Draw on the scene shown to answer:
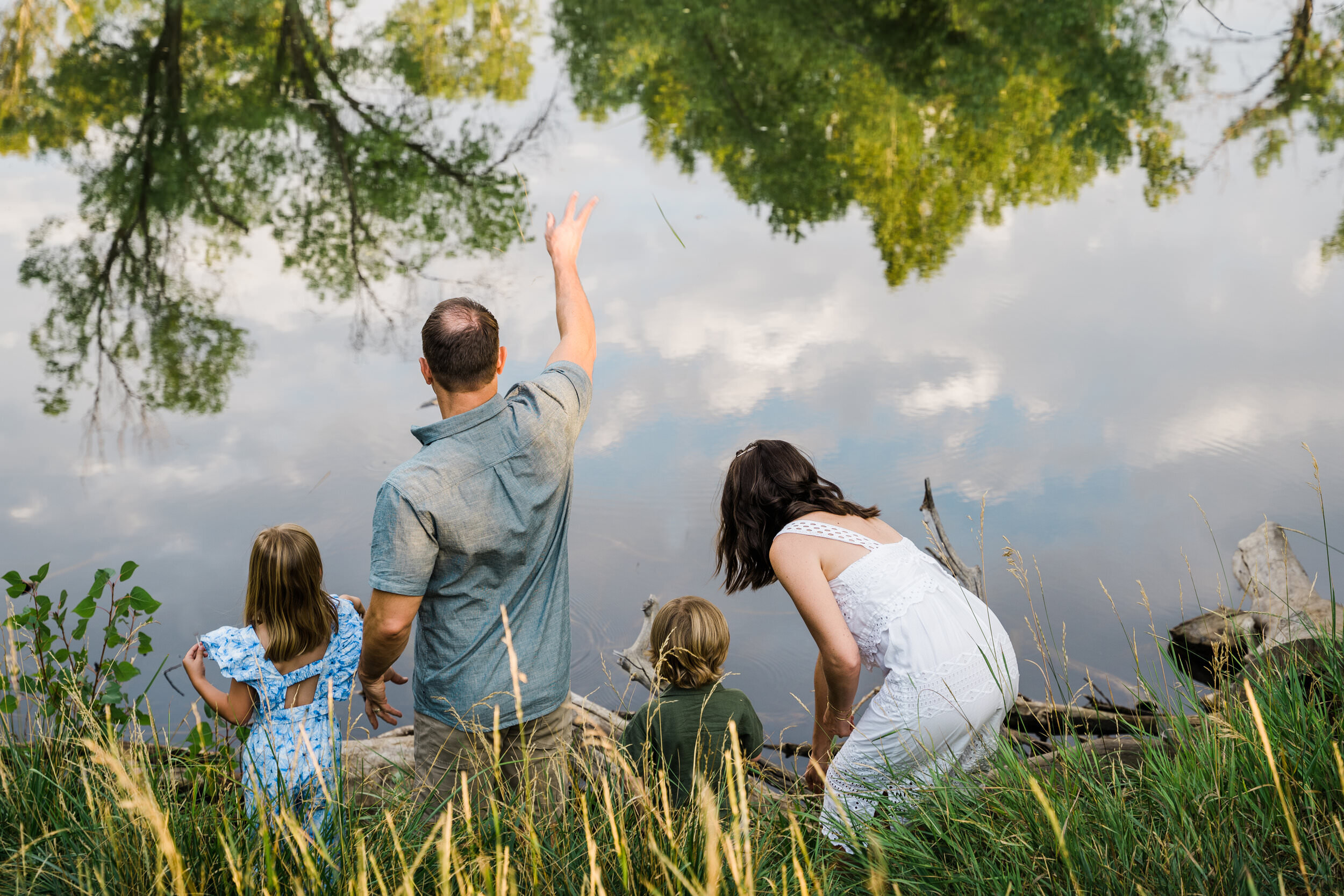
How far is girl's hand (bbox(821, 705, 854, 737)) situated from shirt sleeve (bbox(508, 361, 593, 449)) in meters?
1.11

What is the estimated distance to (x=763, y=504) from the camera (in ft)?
9.17

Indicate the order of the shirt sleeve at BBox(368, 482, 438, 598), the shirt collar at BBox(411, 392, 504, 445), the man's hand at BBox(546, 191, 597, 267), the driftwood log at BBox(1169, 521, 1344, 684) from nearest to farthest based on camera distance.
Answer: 1. the shirt sleeve at BBox(368, 482, 438, 598)
2. the shirt collar at BBox(411, 392, 504, 445)
3. the man's hand at BBox(546, 191, 597, 267)
4. the driftwood log at BBox(1169, 521, 1344, 684)

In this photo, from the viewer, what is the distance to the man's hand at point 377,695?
2.69m

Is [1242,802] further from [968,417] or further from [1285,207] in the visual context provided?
[1285,207]

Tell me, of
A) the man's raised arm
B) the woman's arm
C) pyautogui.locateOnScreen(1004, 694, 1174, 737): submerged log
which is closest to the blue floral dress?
the man's raised arm

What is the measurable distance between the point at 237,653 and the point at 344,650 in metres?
0.32

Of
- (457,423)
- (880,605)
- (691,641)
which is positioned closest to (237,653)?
(457,423)

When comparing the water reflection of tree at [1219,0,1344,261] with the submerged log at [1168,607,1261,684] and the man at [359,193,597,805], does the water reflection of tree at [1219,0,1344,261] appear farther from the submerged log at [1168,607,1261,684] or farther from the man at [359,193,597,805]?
the man at [359,193,597,805]

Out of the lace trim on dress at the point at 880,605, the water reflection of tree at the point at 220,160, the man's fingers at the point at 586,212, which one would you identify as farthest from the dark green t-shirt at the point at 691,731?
the water reflection of tree at the point at 220,160

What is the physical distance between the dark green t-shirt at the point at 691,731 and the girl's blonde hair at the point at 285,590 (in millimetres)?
1049

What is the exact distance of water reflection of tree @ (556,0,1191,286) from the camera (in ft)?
30.6

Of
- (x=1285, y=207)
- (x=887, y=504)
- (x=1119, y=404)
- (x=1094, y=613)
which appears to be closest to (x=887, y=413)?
(x=887, y=504)

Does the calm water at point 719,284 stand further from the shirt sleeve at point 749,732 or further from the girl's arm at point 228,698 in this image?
the girl's arm at point 228,698

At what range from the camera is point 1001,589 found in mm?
4566
